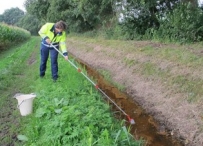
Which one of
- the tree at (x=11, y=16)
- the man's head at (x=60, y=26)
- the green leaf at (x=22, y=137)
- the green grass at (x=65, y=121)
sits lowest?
the green leaf at (x=22, y=137)

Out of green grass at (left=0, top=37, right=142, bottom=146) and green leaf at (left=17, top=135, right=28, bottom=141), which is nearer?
green grass at (left=0, top=37, right=142, bottom=146)

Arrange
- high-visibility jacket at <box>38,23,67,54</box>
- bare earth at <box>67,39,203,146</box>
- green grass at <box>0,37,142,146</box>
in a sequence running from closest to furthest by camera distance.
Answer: green grass at <box>0,37,142,146</box>, bare earth at <box>67,39,203,146</box>, high-visibility jacket at <box>38,23,67,54</box>

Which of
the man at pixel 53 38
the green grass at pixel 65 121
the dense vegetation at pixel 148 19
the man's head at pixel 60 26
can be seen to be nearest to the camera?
the green grass at pixel 65 121

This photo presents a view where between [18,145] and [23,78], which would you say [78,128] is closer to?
[18,145]

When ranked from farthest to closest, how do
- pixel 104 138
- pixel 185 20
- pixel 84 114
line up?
pixel 185 20, pixel 84 114, pixel 104 138

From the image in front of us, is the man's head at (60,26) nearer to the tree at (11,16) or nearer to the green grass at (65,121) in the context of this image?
the green grass at (65,121)

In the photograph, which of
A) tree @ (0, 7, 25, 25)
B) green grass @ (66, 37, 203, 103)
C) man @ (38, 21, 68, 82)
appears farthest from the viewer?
tree @ (0, 7, 25, 25)

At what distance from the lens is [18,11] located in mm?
112062

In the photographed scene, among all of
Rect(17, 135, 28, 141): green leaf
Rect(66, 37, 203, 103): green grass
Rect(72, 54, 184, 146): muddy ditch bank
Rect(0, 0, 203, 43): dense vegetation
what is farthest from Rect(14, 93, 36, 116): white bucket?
Rect(0, 0, 203, 43): dense vegetation

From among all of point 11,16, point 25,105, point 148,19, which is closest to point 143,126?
point 25,105

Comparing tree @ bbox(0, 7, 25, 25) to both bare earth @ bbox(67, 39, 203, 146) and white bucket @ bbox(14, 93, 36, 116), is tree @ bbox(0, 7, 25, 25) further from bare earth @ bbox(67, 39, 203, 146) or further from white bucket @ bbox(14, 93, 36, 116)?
white bucket @ bbox(14, 93, 36, 116)

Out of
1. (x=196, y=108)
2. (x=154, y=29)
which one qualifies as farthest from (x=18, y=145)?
(x=154, y=29)

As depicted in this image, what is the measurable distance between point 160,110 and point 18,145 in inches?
136

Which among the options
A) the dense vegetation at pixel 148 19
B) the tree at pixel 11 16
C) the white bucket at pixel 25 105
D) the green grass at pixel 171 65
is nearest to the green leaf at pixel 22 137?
the white bucket at pixel 25 105
